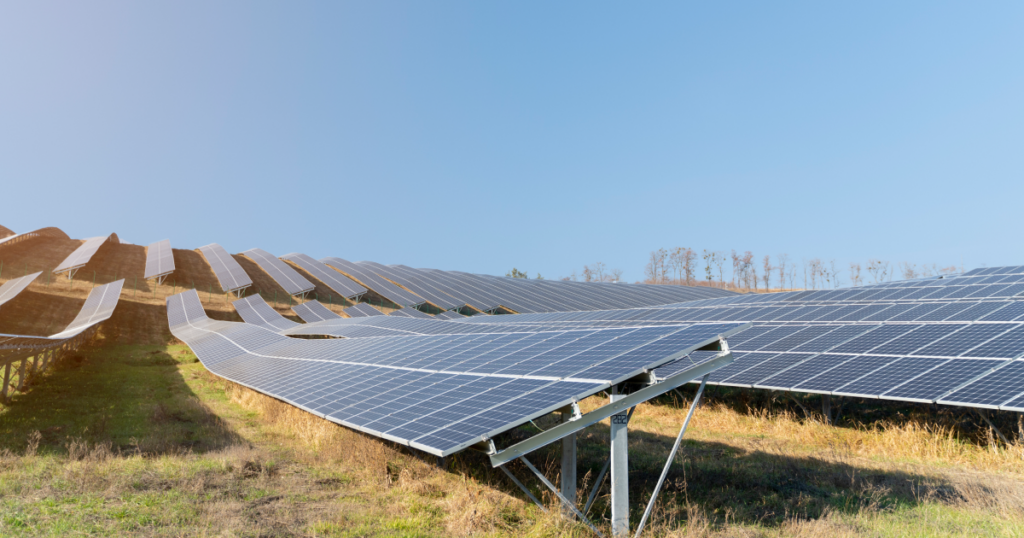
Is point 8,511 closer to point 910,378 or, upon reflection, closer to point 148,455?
point 148,455

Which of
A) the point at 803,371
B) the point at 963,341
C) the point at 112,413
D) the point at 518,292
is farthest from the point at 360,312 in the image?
the point at 963,341

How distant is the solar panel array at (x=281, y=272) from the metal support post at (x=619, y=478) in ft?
174

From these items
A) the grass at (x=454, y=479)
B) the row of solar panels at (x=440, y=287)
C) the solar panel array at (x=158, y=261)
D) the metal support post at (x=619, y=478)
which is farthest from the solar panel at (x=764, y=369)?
the solar panel array at (x=158, y=261)

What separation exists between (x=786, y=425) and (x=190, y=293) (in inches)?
2032

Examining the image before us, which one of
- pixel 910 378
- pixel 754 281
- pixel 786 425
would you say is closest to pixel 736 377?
pixel 786 425

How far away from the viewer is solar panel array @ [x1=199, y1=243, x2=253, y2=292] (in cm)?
5537

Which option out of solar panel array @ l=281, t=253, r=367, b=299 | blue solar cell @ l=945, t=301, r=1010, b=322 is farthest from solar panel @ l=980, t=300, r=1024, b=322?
solar panel array @ l=281, t=253, r=367, b=299

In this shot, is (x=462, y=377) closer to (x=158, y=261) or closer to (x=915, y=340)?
(x=915, y=340)

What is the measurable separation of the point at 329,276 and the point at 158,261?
60.0 ft

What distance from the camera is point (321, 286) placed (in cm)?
6178

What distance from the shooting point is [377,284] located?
60.9 m

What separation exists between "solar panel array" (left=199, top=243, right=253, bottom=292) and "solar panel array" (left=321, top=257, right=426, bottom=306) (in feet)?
39.5

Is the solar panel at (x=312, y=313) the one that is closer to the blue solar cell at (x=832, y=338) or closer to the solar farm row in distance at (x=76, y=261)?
the solar farm row in distance at (x=76, y=261)

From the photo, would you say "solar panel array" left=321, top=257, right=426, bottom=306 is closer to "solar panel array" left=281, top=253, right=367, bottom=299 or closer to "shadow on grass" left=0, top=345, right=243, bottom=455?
"solar panel array" left=281, top=253, right=367, bottom=299
